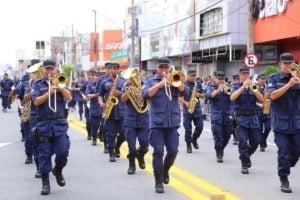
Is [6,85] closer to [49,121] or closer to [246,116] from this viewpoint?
[246,116]

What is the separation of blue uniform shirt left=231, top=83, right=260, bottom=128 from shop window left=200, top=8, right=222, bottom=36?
24035 mm

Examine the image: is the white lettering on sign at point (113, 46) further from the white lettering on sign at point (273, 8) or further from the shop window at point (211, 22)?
the white lettering on sign at point (273, 8)

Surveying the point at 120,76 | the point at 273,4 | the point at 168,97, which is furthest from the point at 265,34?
the point at 168,97

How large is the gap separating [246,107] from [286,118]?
6.85 feet

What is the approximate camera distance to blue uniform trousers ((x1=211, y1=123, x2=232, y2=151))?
1188 centimetres

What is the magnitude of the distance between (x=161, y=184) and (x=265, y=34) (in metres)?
23.1

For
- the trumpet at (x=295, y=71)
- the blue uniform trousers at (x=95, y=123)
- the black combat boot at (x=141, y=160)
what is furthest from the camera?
the blue uniform trousers at (x=95, y=123)

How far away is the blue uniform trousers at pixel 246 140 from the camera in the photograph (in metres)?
10.3

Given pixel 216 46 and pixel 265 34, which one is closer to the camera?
pixel 265 34

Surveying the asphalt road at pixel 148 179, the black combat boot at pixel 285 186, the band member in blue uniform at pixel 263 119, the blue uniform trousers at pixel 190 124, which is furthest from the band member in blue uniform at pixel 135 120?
the band member in blue uniform at pixel 263 119

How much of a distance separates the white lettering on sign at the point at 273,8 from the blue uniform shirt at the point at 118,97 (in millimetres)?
17512

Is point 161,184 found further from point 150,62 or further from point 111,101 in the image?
point 150,62

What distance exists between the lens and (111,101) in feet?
39.4

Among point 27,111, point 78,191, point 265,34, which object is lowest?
point 78,191
